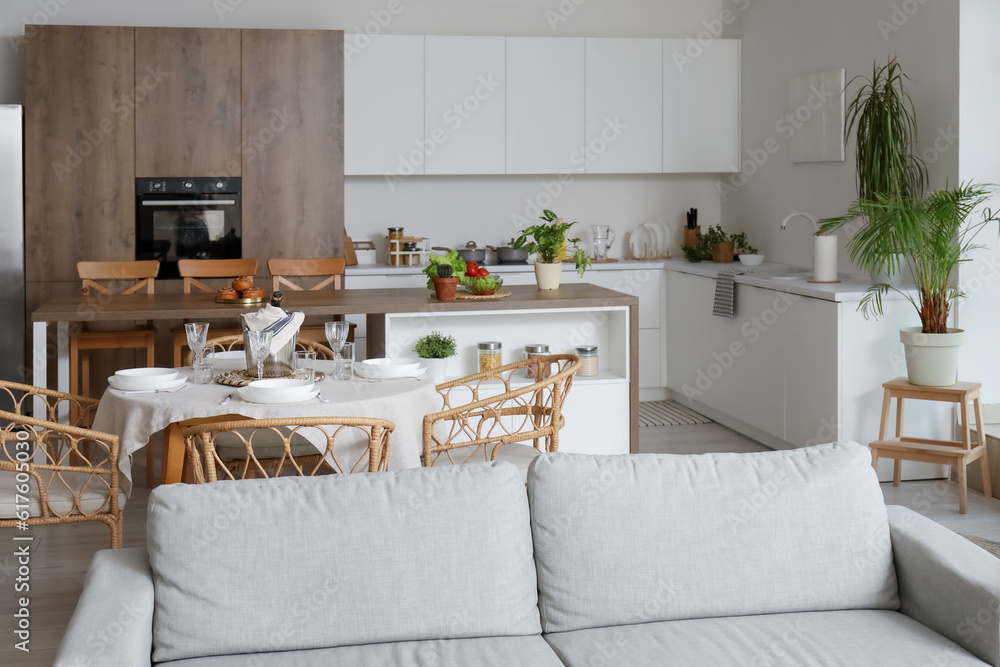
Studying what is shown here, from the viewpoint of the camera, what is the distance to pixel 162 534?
200cm

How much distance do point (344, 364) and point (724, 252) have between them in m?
3.60

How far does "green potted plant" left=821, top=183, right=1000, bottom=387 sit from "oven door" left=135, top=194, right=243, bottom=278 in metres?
3.47

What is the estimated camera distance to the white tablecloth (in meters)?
2.95

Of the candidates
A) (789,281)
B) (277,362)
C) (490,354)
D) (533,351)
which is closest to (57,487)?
(277,362)

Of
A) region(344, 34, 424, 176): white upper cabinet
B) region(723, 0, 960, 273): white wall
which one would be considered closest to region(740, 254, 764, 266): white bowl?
region(723, 0, 960, 273): white wall

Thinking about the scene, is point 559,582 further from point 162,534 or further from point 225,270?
point 225,270

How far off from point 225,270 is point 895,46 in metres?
3.56

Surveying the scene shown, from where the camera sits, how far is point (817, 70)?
5.71 m

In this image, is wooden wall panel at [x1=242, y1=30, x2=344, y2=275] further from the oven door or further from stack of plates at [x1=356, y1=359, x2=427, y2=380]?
stack of plates at [x1=356, y1=359, x2=427, y2=380]

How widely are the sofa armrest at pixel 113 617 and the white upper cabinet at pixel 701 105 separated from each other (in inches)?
204

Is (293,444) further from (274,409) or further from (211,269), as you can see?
(211,269)

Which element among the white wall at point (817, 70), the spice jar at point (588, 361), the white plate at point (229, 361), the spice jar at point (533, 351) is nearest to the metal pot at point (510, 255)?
→ the white wall at point (817, 70)

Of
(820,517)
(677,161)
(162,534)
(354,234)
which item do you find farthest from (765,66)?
(162,534)

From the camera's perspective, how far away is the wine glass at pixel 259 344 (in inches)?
124
